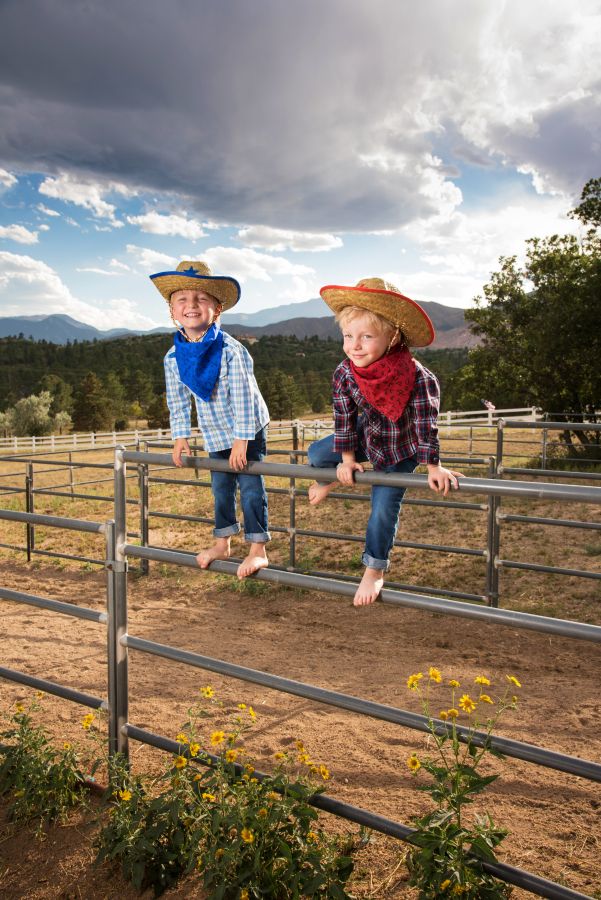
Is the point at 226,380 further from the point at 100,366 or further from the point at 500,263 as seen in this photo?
the point at 100,366

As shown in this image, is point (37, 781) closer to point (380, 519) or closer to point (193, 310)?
point (380, 519)

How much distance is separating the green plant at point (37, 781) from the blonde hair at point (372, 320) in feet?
6.34

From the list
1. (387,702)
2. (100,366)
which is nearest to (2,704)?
(387,702)

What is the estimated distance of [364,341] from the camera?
2.14 m

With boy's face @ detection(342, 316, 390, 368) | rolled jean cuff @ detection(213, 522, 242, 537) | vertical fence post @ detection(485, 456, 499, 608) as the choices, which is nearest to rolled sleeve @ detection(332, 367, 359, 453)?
boy's face @ detection(342, 316, 390, 368)

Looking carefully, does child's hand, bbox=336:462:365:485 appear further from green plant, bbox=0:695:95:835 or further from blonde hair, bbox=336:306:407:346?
green plant, bbox=0:695:95:835

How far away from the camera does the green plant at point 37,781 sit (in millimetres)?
2363

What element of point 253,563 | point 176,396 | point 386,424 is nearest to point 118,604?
point 253,563

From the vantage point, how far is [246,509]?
2580 mm

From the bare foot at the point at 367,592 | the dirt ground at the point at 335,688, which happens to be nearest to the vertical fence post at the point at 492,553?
the dirt ground at the point at 335,688

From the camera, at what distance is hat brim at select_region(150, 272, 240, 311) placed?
105 inches

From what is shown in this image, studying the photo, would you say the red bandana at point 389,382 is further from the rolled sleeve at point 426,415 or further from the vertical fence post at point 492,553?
the vertical fence post at point 492,553

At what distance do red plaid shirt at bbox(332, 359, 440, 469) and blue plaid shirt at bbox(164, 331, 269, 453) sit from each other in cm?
39

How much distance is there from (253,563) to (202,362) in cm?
90
